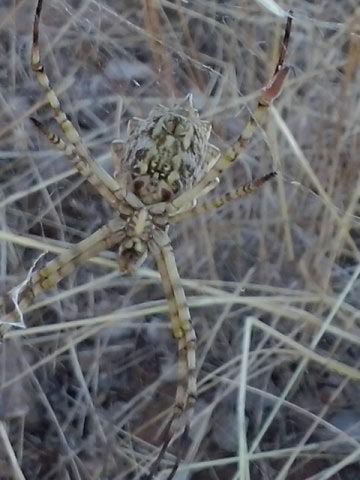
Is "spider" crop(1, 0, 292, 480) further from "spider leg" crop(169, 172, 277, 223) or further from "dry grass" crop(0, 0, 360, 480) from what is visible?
"dry grass" crop(0, 0, 360, 480)

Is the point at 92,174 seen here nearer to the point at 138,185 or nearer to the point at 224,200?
the point at 138,185

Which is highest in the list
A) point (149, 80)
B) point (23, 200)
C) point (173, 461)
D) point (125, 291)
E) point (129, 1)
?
point (129, 1)

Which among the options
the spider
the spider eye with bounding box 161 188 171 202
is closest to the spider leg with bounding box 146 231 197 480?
the spider

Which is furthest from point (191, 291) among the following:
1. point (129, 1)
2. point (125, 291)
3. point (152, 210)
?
point (129, 1)

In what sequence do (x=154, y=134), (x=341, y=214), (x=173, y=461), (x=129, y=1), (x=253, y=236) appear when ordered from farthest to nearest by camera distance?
(x=129, y=1), (x=253, y=236), (x=341, y=214), (x=173, y=461), (x=154, y=134)

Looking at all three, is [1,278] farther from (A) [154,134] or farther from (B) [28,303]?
(A) [154,134]

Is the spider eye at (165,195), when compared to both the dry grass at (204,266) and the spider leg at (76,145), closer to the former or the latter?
the spider leg at (76,145)
